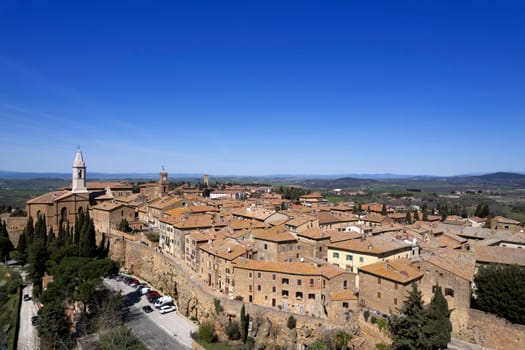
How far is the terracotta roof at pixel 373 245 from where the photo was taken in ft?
124

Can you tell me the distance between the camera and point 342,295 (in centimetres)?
3303

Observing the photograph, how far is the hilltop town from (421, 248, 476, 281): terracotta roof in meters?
0.13

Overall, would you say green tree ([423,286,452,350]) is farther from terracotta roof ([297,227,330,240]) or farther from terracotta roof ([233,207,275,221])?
terracotta roof ([233,207,275,221])

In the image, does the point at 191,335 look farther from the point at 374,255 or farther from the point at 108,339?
the point at 374,255

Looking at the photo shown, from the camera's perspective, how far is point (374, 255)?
37.0 metres

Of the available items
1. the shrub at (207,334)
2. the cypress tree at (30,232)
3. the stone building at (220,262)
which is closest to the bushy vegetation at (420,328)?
the shrub at (207,334)

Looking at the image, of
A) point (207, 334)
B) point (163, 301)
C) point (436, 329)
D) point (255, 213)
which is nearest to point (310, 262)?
point (207, 334)

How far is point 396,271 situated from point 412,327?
742 centimetres

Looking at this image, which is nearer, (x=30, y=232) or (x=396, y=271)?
(x=396, y=271)

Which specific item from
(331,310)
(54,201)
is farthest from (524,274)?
(54,201)

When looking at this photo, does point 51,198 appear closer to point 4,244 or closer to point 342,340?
point 4,244

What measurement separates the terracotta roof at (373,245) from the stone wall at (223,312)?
9062mm

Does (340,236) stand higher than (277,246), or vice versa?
(340,236)

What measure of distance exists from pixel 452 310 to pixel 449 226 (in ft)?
106
